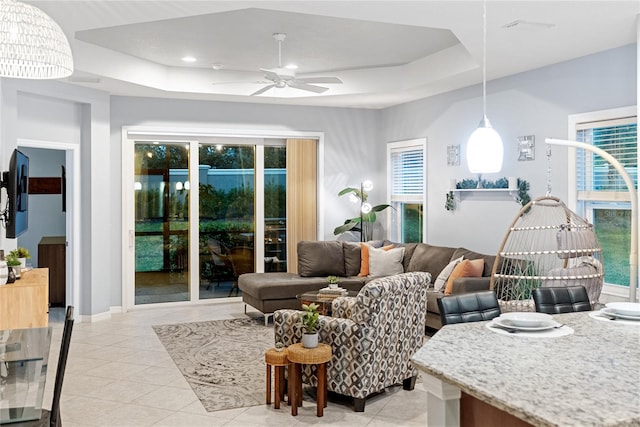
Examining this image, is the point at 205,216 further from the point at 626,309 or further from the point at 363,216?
the point at 626,309

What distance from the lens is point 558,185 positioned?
5605 millimetres

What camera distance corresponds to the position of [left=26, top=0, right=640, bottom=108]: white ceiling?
3947 mm

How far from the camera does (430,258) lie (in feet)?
22.5

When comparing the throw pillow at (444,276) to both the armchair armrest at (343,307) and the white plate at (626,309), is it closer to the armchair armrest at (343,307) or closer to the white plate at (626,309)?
the armchair armrest at (343,307)

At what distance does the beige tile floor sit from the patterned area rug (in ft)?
0.36

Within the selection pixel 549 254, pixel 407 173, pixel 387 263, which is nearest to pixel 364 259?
pixel 387 263

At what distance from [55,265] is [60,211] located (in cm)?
181

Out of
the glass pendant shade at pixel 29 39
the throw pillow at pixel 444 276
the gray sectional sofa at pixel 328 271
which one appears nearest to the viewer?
the glass pendant shade at pixel 29 39

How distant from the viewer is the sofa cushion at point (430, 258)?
6.66 metres

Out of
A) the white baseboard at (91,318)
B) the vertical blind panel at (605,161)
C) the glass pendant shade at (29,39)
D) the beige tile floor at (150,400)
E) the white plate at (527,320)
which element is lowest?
the beige tile floor at (150,400)

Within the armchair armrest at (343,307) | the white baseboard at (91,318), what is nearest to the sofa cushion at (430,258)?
the armchair armrest at (343,307)

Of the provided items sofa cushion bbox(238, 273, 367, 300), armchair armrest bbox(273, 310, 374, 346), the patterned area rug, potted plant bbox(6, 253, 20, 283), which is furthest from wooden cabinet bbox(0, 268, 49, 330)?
sofa cushion bbox(238, 273, 367, 300)

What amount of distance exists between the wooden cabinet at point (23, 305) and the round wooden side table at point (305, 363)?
7.34 ft

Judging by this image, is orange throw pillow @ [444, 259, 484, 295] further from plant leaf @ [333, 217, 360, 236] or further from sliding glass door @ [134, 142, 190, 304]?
sliding glass door @ [134, 142, 190, 304]
